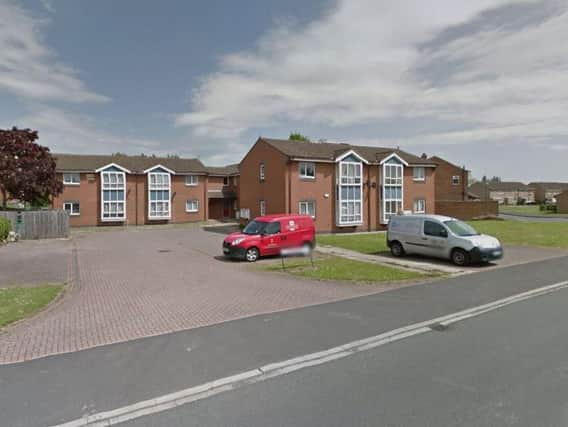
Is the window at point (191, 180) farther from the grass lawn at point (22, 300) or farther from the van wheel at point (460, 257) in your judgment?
the van wheel at point (460, 257)

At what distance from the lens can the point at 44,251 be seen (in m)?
17.7

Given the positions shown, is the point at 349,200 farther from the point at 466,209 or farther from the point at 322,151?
the point at 466,209

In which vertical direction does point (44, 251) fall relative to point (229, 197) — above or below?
below

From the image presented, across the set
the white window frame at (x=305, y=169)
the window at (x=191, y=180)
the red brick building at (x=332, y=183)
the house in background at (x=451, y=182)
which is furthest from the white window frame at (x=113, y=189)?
the house in background at (x=451, y=182)

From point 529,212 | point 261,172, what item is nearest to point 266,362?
point 261,172

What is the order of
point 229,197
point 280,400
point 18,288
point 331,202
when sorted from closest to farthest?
point 280,400 < point 18,288 < point 331,202 < point 229,197

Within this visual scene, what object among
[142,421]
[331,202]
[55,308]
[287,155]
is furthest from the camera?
[331,202]

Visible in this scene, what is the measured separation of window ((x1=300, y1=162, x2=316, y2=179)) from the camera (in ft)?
87.5

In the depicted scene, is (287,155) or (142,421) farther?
(287,155)

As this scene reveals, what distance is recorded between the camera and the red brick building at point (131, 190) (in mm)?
33438

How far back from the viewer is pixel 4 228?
68.1 feet

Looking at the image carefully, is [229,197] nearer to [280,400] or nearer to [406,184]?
[406,184]

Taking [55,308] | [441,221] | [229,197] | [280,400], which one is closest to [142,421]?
[280,400]

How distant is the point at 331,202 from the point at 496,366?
2334 cm
